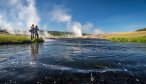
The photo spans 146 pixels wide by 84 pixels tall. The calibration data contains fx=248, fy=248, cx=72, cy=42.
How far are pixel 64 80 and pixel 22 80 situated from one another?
6.47 ft

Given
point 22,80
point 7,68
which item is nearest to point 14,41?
point 7,68

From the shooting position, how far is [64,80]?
464 inches

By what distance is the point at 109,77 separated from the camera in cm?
1250

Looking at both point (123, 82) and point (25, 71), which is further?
point (25, 71)

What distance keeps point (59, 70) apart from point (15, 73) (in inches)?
99.2

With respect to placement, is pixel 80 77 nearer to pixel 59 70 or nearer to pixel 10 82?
pixel 59 70

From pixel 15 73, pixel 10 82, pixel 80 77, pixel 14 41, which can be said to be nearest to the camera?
pixel 10 82

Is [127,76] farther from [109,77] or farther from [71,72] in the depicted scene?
[71,72]

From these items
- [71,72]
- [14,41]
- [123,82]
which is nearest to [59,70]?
A: [71,72]

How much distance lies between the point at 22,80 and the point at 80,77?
2836 millimetres

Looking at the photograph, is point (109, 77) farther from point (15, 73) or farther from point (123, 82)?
point (15, 73)

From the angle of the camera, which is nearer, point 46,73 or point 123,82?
point 123,82

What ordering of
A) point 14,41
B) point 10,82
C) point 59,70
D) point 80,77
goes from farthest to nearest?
point 14,41, point 59,70, point 80,77, point 10,82

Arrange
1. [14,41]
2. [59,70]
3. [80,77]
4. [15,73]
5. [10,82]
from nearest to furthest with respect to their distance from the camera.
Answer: [10,82]
[80,77]
[15,73]
[59,70]
[14,41]
